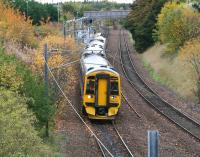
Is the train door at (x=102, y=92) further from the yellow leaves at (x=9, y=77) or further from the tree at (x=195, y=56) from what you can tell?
the tree at (x=195, y=56)

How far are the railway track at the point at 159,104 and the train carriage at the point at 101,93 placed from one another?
3.80 meters

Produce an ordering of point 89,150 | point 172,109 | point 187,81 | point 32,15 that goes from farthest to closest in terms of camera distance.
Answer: point 32,15
point 187,81
point 172,109
point 89,150

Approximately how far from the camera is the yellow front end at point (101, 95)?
88.2 feet

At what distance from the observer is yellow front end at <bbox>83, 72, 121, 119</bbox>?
88.2 feet

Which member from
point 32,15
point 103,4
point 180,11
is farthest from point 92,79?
point 103,4

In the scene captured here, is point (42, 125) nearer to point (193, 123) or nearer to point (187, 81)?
point (193, 123)

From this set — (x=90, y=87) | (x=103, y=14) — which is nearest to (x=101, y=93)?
(x=90, y=87)

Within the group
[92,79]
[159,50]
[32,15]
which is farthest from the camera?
[32,15]

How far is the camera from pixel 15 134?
46.0ft

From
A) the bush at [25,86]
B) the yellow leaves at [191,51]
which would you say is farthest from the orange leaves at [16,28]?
the bush at [25,86]

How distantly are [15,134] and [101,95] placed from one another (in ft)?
43.3

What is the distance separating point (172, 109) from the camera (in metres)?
32.2

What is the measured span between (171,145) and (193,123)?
5.40m

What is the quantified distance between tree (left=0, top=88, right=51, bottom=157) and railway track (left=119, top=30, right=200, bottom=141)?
11.3m
